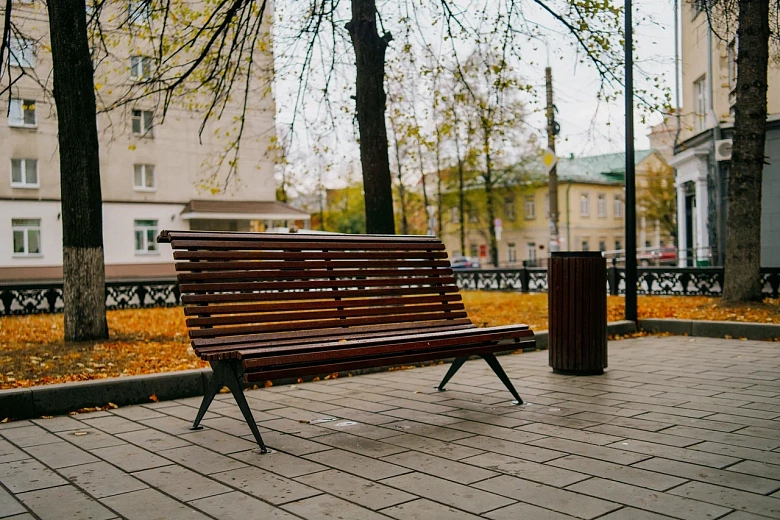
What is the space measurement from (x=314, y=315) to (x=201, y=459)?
1.50m

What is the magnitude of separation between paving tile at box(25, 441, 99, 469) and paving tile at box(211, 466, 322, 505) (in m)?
0.90

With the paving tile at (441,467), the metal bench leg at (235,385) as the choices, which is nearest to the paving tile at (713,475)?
the paving tile at (441,467)

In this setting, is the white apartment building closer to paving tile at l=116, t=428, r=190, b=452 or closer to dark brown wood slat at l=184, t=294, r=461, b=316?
dark brown wood slat at l=184, t=294, r=461, b=316

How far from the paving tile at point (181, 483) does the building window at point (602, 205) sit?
68.4 meters

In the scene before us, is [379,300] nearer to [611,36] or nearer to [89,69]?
[89,69]

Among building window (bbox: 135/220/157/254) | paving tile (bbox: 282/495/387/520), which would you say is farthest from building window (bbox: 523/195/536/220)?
paving tile (bbox: 282/495/387/520)

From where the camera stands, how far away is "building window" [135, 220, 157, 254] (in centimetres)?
3822

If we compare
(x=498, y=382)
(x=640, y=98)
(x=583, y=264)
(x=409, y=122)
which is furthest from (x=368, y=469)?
(x=409, y=122)

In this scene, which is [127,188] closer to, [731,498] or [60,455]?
[60,455]

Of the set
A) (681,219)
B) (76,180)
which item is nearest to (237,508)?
(76,180)

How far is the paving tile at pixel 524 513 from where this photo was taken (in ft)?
10.7

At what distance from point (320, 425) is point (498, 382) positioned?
216 centimetres

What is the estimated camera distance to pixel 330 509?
343cm

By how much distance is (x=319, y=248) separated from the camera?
573 centimetres
